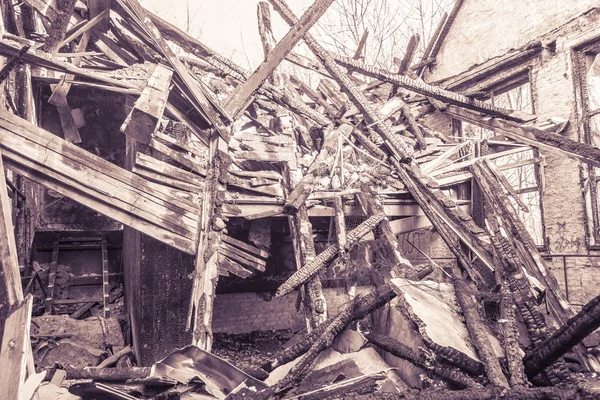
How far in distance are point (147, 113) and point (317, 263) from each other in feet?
9.22

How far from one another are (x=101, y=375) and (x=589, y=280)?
25.3ft

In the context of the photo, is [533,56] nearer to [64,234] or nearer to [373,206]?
[373,206]

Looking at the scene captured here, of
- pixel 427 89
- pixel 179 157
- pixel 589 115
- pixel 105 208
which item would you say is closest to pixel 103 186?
pixel 105 208

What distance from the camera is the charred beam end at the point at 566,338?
8.55ft

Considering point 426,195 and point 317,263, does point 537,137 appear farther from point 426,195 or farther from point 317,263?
point 317,263

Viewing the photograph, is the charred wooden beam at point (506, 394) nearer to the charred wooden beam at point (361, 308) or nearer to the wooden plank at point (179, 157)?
the charred wooden beam at point (361, 308)

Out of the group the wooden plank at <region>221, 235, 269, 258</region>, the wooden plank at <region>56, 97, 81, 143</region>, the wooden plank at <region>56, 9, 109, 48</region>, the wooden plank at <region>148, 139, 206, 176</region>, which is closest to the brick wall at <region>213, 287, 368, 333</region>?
the wooden plank at <region>221, 235, 269, 258</region>

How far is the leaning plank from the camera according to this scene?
6496 millimetres

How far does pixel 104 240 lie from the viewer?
815 centimetres

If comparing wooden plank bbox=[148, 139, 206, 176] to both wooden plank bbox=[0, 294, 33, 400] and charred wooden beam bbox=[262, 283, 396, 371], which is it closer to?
charred wooden beam bbox=[262, 283, 396, 371]

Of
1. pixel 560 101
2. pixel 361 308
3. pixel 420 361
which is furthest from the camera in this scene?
pixel 560 101

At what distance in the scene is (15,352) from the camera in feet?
9.70

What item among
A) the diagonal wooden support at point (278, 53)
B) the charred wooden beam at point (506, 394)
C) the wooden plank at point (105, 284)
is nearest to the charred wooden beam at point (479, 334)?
the charred wooden beam at point (506, 394)

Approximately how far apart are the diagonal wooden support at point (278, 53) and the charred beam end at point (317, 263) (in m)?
2.21
